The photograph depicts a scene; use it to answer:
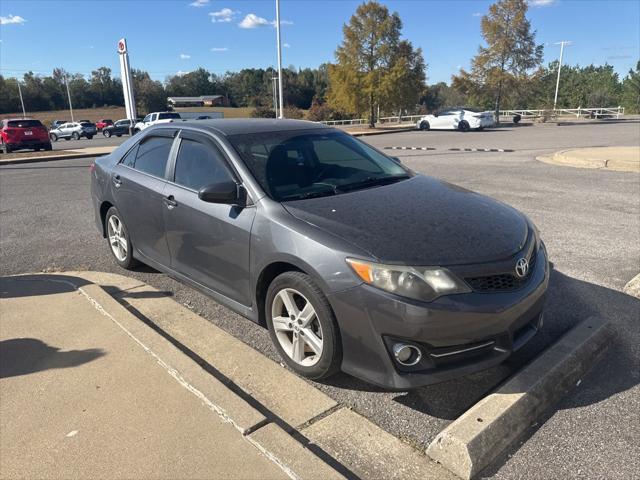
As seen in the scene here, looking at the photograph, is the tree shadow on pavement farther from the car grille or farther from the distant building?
the distant building

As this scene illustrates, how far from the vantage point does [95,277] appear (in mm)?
4977

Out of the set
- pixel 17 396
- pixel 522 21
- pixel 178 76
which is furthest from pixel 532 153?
pixel 178 76

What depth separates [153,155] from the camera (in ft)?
15.1

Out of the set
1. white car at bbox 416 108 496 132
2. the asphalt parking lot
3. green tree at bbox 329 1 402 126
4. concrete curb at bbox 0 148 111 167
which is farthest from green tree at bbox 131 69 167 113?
the asphalt parking lot

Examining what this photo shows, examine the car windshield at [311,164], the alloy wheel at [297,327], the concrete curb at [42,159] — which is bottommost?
the concrete curb at [42,159]

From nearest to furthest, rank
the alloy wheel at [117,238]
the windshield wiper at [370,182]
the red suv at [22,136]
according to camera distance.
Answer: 1. the windshield wiper at [370,182]
2. the alloy wheel at [117,238]
3. the red suv at [22,136]

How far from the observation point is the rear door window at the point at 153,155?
440 cm

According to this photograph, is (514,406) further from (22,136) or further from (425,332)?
(22,136)

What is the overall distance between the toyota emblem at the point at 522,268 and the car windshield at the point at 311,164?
130cm

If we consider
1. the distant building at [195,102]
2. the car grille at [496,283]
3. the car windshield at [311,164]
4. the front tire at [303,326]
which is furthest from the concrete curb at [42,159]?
the distant building at [195,102]

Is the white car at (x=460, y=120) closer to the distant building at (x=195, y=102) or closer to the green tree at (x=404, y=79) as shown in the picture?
the green tree at (x=404, y=79)

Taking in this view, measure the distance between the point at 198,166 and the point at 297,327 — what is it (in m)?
1.69

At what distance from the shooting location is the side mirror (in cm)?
335

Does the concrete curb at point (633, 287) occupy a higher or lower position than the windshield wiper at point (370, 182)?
lower
